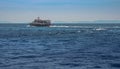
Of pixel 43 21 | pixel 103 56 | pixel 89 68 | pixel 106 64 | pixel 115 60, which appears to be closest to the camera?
pixel 89 68

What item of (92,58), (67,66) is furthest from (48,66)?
(92,58)

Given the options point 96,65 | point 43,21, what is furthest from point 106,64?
point 43,21

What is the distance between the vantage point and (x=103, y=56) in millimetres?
31797

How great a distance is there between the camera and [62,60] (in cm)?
2927

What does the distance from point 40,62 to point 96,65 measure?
194 inches

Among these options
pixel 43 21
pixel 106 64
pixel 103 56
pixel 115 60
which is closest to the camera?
pixel 106 64

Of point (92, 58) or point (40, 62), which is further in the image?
point (92, 58)

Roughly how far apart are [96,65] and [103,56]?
592 centimetres

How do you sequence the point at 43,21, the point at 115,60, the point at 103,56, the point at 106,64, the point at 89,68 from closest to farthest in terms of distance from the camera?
1. the point at 89,68
2. the point at 106,64
3. the point at 115,60
4. the point at 103,56
5. the point at 43,21

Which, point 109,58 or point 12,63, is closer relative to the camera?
point 12,63

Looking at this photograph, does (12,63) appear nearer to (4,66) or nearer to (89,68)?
(4,66)

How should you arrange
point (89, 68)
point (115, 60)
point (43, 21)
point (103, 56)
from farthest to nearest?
point (43, 21) → point (103, 56) → point (115, 60) → point (89, 68)

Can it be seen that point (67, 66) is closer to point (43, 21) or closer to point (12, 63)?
point (12, 63)

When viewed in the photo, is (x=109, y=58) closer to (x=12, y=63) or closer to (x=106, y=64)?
(x=106, y=64)
